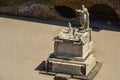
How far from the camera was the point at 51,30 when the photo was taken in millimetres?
28688

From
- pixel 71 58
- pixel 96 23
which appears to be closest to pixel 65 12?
pixel 96 23

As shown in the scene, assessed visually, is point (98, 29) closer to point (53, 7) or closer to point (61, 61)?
point (53, 7)

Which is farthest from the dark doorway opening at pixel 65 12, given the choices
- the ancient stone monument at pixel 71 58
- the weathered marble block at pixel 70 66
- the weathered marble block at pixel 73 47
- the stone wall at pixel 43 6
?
the weathered marble block at pixel 70 66

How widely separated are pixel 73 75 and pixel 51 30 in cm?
739

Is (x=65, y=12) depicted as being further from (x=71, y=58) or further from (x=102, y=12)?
(x=71, y=58)

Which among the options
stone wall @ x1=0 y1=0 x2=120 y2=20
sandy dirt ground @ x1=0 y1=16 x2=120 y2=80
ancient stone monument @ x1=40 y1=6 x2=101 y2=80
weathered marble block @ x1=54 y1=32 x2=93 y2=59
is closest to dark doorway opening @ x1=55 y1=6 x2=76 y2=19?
stone wall @ x1=0 y1=0 x2=120 y2=20

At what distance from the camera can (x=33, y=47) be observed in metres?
25.7

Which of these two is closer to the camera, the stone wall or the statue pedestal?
the statue pedestal

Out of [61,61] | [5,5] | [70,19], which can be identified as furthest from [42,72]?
[5,5]

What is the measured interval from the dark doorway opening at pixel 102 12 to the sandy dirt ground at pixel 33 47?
44.9 inches

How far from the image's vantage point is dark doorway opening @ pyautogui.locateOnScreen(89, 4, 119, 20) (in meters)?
30.3

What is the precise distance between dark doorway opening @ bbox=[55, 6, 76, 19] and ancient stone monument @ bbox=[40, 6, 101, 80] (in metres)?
8.84

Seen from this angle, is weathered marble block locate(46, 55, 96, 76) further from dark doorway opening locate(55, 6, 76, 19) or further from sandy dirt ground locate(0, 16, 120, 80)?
dark doorway opening locate(55, 6, 76, 19)

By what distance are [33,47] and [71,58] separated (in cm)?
427
